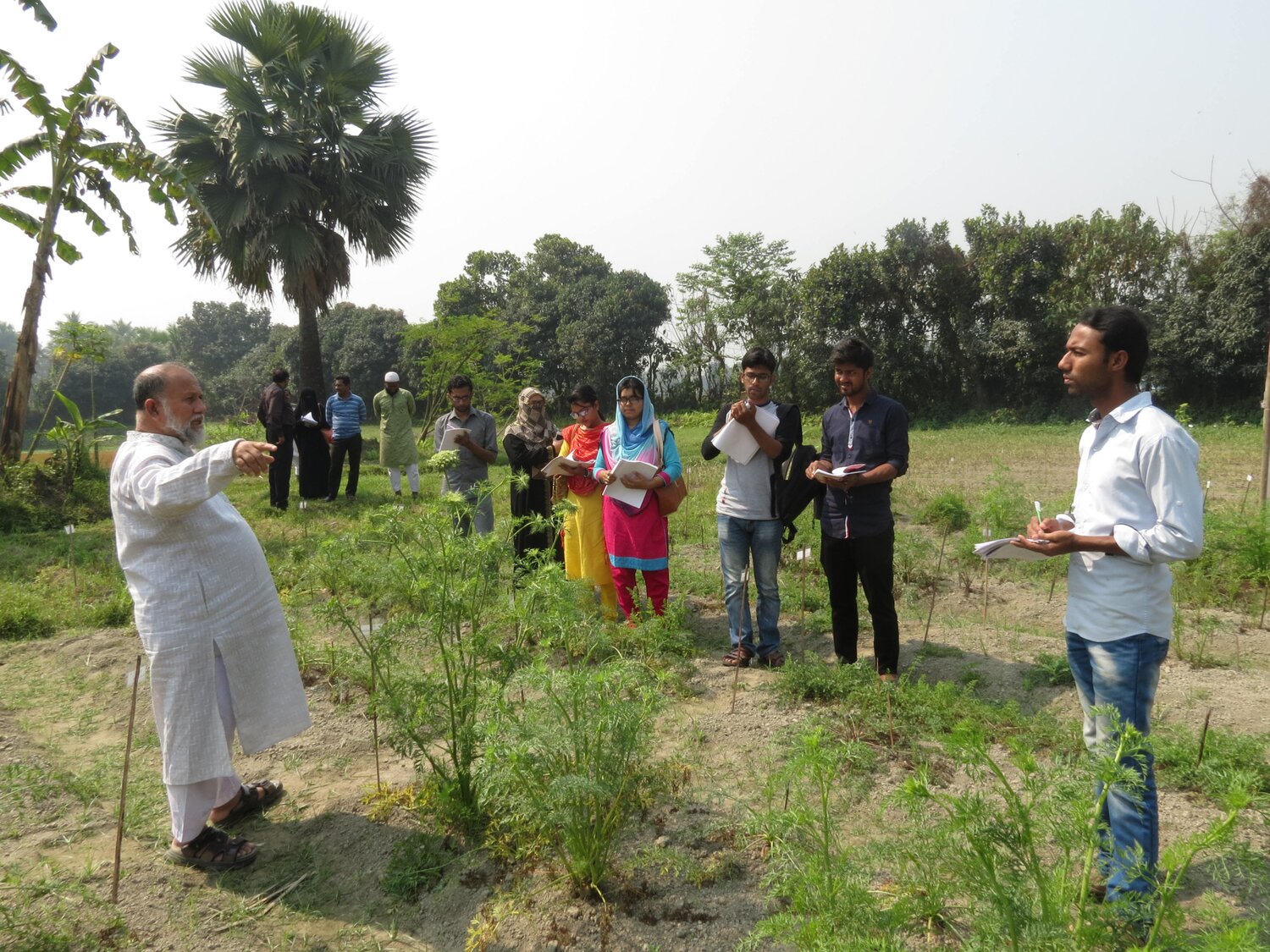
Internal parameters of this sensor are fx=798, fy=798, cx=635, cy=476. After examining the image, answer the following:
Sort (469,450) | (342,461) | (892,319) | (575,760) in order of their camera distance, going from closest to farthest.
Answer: (575,760) < (469,450) < (342,461) < (892,319)

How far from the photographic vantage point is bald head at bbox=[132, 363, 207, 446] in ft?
9.49

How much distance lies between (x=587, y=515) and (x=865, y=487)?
76.2 inches

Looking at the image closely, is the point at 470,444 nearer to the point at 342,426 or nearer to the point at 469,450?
the point at 469,450

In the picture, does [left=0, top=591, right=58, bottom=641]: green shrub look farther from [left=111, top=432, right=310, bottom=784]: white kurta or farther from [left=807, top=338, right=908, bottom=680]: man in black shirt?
[left=807, top=338, right=908, bottom=680]: man in black shirt

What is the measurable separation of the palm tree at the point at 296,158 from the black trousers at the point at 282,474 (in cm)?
515

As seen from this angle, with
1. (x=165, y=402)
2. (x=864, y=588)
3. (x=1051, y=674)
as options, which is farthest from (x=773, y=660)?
(x=165, y=402)

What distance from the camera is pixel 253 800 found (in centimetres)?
325

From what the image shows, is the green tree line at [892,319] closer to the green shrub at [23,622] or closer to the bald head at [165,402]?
the green shrub at [23,622]

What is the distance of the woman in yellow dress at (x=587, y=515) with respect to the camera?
520cm

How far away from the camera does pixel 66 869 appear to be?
114 inches

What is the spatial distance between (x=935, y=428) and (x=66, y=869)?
67.9 ft

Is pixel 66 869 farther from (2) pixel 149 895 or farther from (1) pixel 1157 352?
(1) pixel 1157 352

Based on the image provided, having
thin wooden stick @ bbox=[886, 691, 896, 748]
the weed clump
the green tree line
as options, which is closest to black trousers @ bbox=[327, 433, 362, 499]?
the green tree line

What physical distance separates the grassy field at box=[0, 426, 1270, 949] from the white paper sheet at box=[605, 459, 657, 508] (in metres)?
0.79
